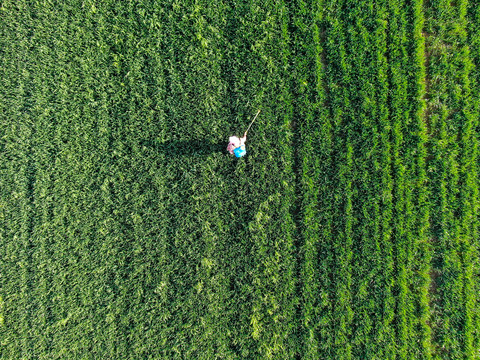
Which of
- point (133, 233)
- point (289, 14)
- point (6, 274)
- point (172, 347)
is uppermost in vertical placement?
point (289, 14)

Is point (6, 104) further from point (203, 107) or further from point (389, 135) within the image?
point (389, 135)

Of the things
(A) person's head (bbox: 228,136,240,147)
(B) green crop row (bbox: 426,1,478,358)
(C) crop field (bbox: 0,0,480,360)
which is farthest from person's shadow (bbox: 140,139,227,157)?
(B) green crop row (bbox: 426,1,478,358)

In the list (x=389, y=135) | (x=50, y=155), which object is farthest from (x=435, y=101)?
(x=50, y=155)

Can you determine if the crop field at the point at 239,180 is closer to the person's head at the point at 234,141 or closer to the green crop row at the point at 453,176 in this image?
the green crop row at the point at 453,176

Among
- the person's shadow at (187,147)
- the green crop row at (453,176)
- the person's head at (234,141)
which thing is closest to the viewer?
the person's head at (234,141)

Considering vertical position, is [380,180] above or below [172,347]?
above

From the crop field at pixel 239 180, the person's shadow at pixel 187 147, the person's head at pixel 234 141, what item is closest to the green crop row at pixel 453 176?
the crop field at pixel 239 180

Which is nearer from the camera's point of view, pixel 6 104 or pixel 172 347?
pixel 172 347
